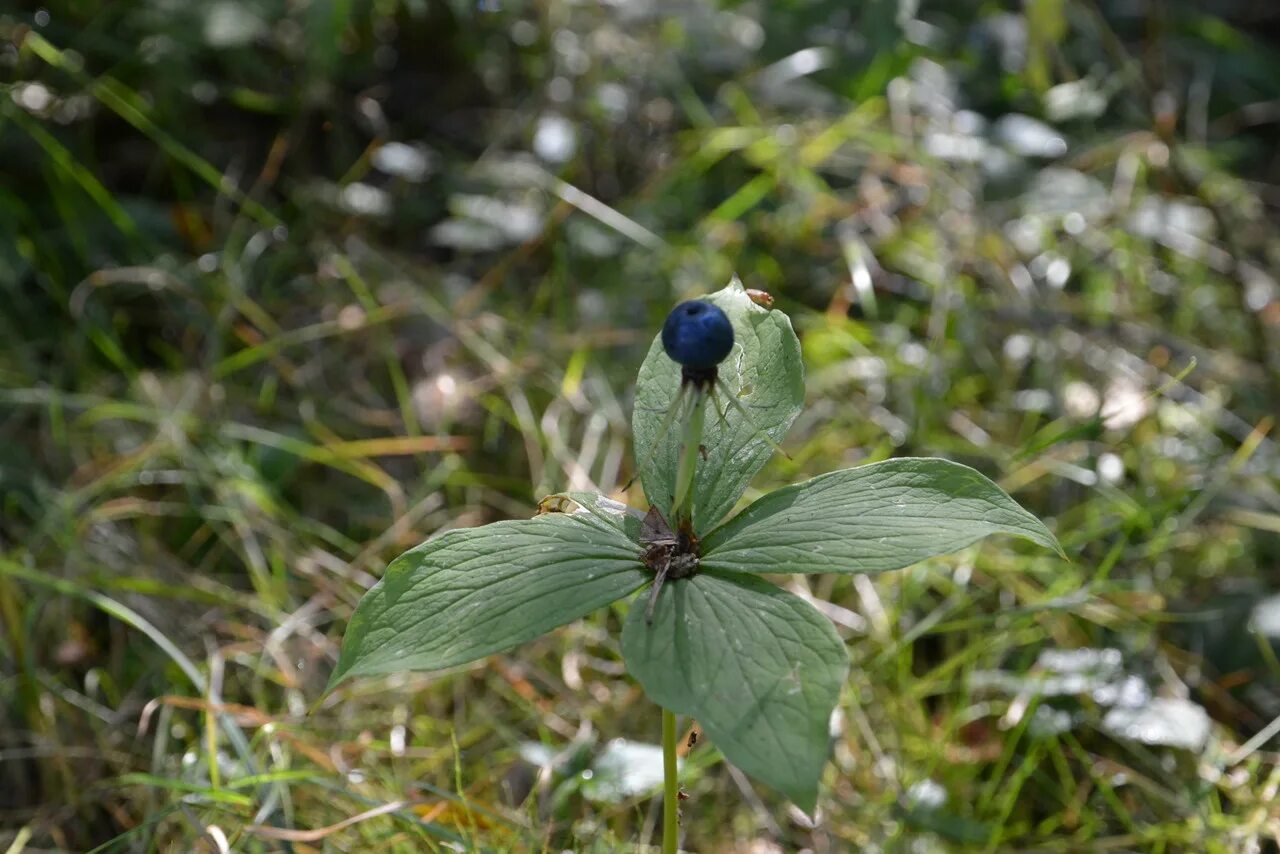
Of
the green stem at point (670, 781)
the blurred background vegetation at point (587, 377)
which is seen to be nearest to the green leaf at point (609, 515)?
the green stem at point (670, 781)

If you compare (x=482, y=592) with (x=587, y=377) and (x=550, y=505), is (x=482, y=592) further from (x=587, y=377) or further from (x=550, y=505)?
(x=587, y=377)

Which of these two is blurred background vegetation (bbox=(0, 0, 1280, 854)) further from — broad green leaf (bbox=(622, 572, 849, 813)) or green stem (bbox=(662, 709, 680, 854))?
broad green leaf (bbox=(622, 572, 849, 813))

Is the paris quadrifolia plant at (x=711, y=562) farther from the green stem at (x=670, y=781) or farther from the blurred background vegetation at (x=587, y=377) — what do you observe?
the blurred background vegetation at (x=587, y=377)

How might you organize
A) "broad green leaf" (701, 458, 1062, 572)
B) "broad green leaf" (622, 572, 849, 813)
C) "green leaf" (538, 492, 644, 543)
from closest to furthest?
"broad green leaf" (622, 572, 849, 813)
"broad green leaf" (701, 458, 1062, 572)
"green leaf" (538, 492, 644, 543)

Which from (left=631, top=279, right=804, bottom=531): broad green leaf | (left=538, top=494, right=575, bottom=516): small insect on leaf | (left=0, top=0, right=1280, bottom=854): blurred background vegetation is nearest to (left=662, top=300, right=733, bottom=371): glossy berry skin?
(left=631, top=279, right=804, bottom=531): broad green leaf

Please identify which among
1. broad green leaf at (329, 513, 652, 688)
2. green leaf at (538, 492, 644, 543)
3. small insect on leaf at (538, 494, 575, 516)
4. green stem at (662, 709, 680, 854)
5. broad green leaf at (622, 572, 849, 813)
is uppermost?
broad green leaf at (329, 513, 652, 688)

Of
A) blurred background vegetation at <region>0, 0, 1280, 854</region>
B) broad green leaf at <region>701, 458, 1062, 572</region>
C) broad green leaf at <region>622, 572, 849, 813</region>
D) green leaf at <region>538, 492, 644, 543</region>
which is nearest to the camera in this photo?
broad green leaf at <region>622, 572, 849, 813</region>
